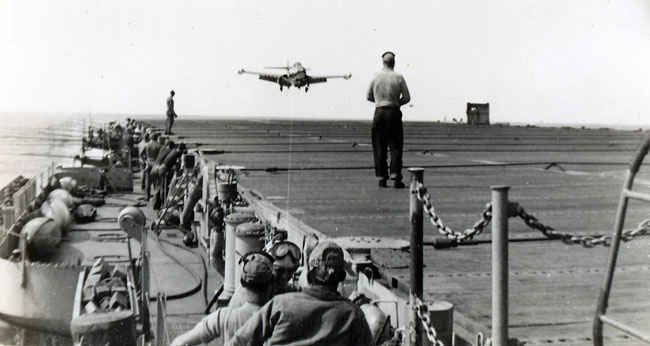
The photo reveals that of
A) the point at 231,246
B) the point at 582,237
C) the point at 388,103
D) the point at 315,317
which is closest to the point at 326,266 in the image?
the point at 315,317

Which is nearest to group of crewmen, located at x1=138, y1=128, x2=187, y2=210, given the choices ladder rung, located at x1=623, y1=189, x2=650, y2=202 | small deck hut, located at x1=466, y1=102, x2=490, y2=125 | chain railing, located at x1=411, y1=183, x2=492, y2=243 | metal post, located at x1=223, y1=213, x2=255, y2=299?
metal post, located at x1=223, y1=213, x2=255, y2=299

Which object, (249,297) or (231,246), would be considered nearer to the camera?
(249,297)

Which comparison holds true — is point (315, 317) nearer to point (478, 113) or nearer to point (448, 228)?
point (448, 228)

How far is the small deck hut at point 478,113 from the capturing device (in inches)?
2778

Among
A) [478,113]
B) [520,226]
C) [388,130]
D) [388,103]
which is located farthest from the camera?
[478,113]

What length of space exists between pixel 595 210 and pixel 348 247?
18.3 ft

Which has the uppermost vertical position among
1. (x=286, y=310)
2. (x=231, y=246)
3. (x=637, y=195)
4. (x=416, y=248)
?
(x=637, y=195)

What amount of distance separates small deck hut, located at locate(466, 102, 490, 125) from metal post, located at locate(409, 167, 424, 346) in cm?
6734

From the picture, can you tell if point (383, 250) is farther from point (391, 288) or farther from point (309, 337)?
point (309, 337)

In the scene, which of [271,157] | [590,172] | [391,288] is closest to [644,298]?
[391,288]

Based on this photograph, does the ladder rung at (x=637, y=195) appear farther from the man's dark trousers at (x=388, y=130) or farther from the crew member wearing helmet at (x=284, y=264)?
the man's dark trousers at (x=388, y=130)

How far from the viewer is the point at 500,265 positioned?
4.02m

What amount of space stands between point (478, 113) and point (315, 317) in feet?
226

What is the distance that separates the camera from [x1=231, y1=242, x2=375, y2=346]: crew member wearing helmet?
3.92 meters
